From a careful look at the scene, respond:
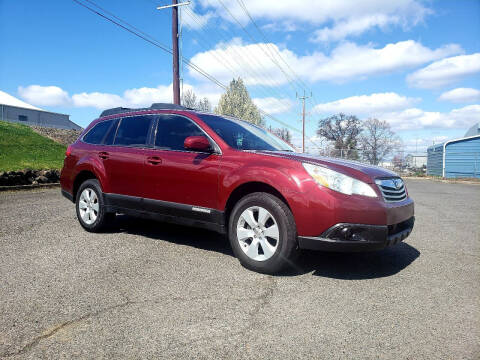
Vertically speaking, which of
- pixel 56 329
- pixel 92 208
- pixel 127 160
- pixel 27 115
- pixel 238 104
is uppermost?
pixel 238 104

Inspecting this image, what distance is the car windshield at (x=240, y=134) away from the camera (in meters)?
4.32

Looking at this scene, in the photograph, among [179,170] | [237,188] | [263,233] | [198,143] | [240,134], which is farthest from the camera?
[240,134]

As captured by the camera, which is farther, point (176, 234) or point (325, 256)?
point (176, 234)

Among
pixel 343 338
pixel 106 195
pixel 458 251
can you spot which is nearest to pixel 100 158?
pixel 106 195

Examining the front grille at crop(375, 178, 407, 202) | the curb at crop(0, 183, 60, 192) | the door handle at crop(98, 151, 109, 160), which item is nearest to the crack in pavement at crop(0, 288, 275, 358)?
the front grille at crop(375, 178, 407, 202)

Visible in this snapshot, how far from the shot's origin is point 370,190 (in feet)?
11.3

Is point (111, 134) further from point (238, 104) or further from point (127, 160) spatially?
point (238, 104)

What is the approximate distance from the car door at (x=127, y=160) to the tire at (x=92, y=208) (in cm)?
26

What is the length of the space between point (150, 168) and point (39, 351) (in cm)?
276

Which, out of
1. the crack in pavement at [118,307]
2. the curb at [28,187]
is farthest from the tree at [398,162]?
the crack in pavement at [118,307]

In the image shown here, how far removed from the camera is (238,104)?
6278 cm

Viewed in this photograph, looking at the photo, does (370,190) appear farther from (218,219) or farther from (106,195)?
(106,195)

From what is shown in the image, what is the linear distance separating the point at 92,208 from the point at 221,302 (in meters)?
3.29

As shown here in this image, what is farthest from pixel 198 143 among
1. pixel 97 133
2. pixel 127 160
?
pixel 97 133
